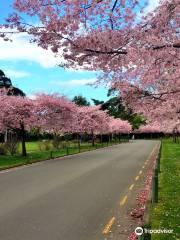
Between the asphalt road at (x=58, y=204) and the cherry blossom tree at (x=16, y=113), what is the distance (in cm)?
1944

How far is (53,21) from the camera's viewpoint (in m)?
11.1

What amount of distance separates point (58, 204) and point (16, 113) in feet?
94.5

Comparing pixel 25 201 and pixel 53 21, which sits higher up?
pixel 53 21

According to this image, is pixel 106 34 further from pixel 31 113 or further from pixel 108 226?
pixel 31 113

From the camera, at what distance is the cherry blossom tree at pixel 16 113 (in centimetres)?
4053

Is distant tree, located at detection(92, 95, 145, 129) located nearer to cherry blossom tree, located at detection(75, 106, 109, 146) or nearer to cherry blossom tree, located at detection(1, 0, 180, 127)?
cherry blossom tree, located at detection(75, 106, 109, 146)

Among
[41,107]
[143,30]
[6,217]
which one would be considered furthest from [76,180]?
[41,107]

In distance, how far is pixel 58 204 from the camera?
1330 centimetres

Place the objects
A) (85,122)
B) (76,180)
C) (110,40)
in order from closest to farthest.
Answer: (110,40), (76,180), (85,122)

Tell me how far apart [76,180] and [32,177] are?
223 centimetres

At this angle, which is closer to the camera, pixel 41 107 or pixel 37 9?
pixel 37 9

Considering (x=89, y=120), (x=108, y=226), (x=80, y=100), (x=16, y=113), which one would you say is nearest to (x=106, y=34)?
(x=108, y=226)

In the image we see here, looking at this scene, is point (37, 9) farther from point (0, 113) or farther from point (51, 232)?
point (0, 113)

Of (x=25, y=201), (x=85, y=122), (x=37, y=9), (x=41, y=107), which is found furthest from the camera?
(x=85, y=122)
